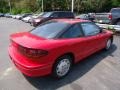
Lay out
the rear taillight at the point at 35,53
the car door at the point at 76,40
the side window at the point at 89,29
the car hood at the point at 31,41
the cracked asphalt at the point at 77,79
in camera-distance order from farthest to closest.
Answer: the side window at the point at 89,29, the car door at the point at 76,40, the cracked asphalt at the point at 77,79, the car hood at the point at 31,41, the rear taillight at the point at 35,53

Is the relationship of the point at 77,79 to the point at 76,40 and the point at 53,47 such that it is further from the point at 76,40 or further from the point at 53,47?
the point at 53,47

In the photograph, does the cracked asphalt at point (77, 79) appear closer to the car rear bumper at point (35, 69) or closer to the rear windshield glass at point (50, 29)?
the car rear bumper at point (35, 69)

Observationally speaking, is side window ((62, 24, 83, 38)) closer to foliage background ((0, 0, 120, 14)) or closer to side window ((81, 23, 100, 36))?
side window ((81, 23, 100, 36))

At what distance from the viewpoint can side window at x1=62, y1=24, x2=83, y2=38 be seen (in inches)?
204

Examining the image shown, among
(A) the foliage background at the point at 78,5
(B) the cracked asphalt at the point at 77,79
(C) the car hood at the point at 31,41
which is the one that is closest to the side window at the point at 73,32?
(C) the car hood at the point at 31,41

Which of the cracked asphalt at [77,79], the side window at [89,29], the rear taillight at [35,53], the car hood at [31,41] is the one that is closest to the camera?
the rear taillight at [35,53]

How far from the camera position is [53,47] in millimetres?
4531

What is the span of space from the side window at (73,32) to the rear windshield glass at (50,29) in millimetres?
189

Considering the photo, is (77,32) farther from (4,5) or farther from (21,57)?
(4,5)

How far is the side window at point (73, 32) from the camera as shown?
5171 mm

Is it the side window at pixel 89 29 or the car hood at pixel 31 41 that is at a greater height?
the side window at pixel 89 29

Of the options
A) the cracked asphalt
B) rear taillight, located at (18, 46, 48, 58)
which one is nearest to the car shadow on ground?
the cracked asphalt

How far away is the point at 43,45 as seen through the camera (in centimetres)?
444

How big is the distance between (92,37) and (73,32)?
0.95 meters
